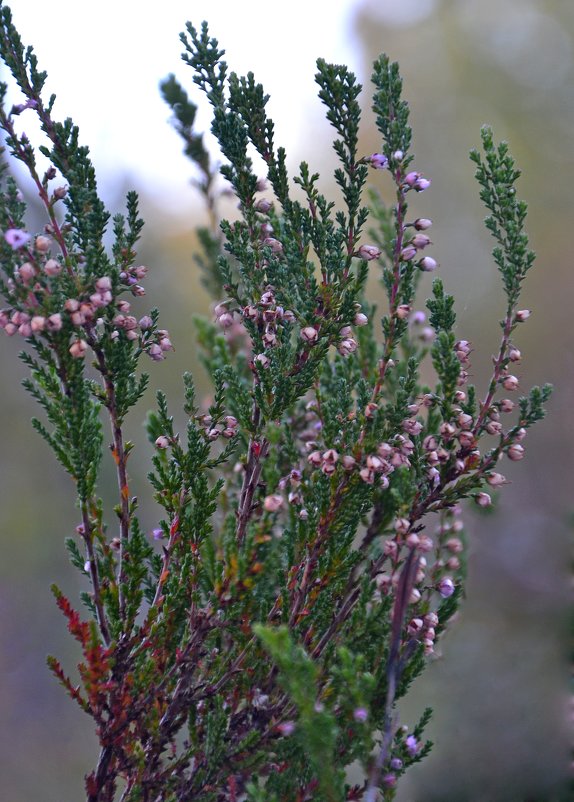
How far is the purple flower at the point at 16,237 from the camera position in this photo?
50.2 inches

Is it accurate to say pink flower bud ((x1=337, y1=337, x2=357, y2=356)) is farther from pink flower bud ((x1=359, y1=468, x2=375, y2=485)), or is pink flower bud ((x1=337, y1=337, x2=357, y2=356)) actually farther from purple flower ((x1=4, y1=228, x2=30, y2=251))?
purple flower ((x1=4, y1=228, x2=30, y2=251))

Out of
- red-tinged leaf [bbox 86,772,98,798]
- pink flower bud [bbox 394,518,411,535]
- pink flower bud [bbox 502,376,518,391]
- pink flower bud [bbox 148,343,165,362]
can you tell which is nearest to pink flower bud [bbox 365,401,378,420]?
pink flower bud [bbox 394,518,411,535]

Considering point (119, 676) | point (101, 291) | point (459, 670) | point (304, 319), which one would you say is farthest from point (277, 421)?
point (459, 670)

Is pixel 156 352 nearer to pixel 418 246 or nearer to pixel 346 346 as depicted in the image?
pixel 346 346

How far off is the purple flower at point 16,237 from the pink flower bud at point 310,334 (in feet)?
2.01

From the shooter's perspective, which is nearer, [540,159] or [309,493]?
[309,493]

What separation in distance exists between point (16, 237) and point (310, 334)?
64cm

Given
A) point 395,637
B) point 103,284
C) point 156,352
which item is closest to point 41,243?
point 103,284

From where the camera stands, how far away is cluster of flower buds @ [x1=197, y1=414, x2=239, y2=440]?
4.97 feet

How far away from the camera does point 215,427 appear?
1.56 meters

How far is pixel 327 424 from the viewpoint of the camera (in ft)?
4.91

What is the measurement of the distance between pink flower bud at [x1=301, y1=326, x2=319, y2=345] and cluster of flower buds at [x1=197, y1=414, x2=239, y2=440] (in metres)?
0.28

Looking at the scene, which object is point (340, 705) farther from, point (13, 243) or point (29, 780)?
point (29, 780)

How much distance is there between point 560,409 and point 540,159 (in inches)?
276
